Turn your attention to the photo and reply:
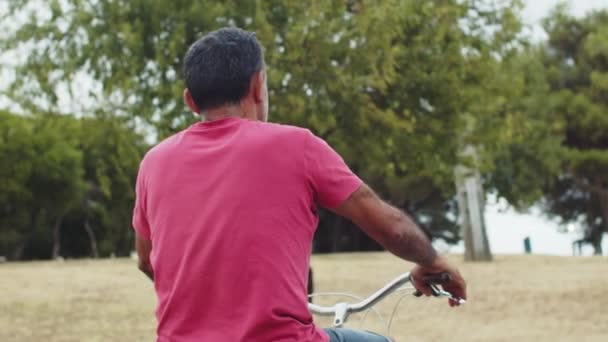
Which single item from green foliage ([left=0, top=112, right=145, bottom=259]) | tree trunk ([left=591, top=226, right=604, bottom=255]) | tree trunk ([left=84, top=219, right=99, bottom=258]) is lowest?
tree trunk ([left=591, top=226, right=604, bottom=255])

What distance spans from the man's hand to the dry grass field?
10.3 metres

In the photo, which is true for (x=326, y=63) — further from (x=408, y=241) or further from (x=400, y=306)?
(x=408, y=241)

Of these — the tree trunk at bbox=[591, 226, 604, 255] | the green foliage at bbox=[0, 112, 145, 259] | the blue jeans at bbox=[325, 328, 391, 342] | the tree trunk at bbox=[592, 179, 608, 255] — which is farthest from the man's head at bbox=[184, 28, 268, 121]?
the tree trunk at bbox=[591, 226, 604, 255]

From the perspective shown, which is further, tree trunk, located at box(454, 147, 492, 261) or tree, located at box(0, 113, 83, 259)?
tree, located at box(0, 113, 83, 259)

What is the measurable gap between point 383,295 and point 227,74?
3.01ft

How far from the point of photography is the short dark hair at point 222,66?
280 centimetres

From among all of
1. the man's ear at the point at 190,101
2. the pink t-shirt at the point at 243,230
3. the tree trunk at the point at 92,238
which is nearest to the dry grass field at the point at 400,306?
the man's ear at the point at 190,101

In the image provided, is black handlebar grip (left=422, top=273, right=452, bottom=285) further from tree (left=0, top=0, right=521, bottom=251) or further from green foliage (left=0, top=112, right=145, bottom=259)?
green foliage (left=0, top=112, right=145, bottom=259)

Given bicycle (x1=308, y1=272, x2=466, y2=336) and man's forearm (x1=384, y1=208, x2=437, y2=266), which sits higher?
man's forearm (x1=384, y1=208, x2=437, y2=266)

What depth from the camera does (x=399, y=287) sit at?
131 inches

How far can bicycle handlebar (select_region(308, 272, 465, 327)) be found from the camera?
299 cm

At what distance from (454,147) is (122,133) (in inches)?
186

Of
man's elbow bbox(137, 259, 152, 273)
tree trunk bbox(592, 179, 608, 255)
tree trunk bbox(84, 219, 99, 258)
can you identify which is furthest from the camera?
tree trunk bbox(84, 219, 99, 258)

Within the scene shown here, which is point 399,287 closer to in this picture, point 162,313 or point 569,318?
point 162,313
